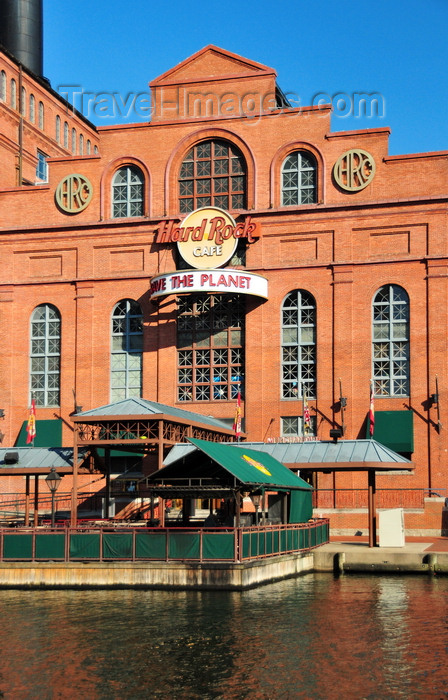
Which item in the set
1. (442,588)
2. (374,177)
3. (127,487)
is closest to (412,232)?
(374,177)

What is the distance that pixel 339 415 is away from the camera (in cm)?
5812

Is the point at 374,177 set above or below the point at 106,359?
above

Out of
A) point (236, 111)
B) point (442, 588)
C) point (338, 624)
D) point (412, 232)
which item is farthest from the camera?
point (236, 111)

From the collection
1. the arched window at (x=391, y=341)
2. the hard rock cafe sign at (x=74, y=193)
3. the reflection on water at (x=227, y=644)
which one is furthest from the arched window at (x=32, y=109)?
the reflection on water at (x=227, y=644)

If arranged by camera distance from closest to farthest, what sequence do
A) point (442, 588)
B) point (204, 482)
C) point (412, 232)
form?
point (442, 588) < point (204, 482) < point (412, 232)

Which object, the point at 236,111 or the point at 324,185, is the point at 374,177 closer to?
the point at 324,185

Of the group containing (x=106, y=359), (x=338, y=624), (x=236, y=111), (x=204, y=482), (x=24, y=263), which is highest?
(x=236, y=111)

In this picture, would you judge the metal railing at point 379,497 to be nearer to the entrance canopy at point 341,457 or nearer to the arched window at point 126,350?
the entrance canopy at point 341,457

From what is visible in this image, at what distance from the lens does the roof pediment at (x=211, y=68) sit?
6222 centimetres

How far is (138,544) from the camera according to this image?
3716cm

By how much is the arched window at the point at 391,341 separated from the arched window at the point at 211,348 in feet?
25.6

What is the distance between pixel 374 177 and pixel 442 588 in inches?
1117

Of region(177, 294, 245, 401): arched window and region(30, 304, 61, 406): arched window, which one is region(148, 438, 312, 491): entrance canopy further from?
region(30, 304, 61, 406): arched window

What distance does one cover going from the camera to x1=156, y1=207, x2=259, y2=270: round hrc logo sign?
5978 centimetres
